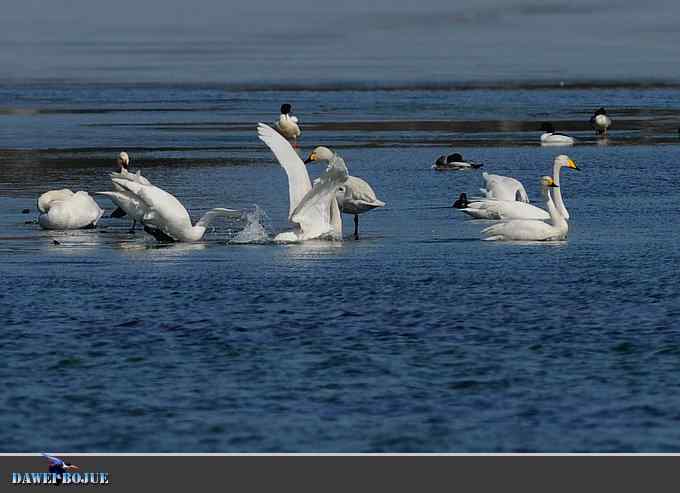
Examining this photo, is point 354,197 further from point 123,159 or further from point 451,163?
point 451,163

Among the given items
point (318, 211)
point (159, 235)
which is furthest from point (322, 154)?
point (159, 235)

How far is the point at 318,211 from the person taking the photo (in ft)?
66.0

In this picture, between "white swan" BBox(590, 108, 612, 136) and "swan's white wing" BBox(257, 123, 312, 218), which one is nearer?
"swan's white wing" BBox(257, 123, 312, 218)

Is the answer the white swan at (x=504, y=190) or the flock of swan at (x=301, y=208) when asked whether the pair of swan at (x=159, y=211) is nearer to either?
the flock of swan at (x=301, y=208)

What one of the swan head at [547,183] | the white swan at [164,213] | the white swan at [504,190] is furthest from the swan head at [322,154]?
the swan head at [547,183]

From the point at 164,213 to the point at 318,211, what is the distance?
2.01 metres

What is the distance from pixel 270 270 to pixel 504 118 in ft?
106

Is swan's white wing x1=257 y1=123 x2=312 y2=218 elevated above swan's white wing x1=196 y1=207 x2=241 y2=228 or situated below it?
above

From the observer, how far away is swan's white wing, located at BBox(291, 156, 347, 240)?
770 inches

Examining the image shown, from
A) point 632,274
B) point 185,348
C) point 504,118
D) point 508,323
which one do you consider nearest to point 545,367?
point 508,323

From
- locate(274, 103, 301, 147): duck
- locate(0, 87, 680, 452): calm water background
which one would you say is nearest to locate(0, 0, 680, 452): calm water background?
locate(0, 87, 680, 452): calm water background

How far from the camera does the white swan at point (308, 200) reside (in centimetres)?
1953
